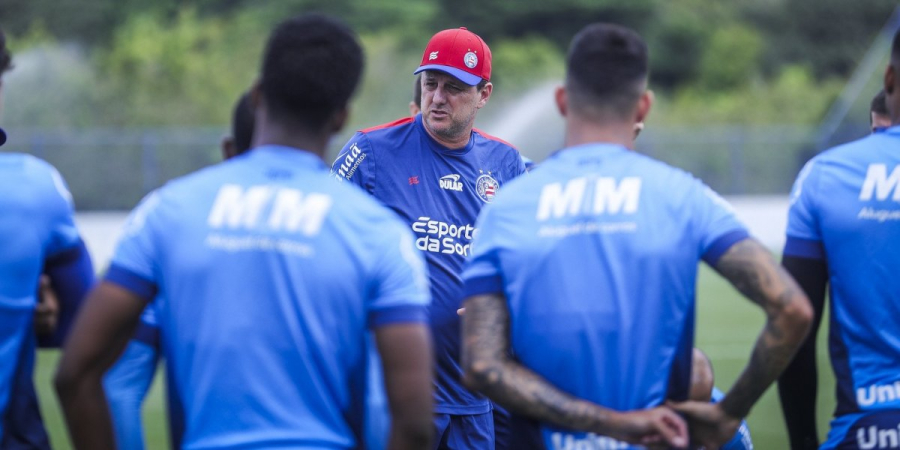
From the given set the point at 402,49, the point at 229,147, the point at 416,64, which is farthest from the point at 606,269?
the point at 402,49

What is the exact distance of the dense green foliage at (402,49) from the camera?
3192cm

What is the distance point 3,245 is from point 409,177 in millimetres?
2504

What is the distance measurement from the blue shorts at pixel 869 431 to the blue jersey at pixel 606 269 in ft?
2.49

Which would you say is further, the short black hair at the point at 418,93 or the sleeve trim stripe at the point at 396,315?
the short black hair at the point at 418,93

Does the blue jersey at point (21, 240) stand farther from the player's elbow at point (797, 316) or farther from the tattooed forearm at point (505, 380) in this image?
the player's elbow at point (797, 316)

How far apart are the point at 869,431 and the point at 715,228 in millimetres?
977

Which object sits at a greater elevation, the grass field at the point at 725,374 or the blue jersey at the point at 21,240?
the blue jersey at the point at 21,240

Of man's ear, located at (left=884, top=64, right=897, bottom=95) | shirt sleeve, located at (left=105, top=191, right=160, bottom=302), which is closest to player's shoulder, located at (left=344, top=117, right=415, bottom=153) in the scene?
man's ear, located at (left=884, top=64, right=897, bottom=95)

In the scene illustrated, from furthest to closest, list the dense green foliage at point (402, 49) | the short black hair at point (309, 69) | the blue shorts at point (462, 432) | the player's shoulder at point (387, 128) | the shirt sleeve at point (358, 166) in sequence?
the dense green foliage at point (402, 49), the player's shoulder at point (387, 128), the shirt sleeve at point (358, 166), the blue shorts at point (462, 432), the short black hair at point (309, 69)

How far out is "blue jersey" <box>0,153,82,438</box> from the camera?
123 inches

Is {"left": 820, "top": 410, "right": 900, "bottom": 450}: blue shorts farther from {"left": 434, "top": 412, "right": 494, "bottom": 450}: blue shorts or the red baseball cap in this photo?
the red baseball cap

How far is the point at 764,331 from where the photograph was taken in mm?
3287

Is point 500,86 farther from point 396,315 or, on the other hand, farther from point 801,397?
point 396,315

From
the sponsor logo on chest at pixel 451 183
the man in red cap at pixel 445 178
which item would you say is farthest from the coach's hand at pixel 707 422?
the sponsor logo on chest at pixel 451 183
